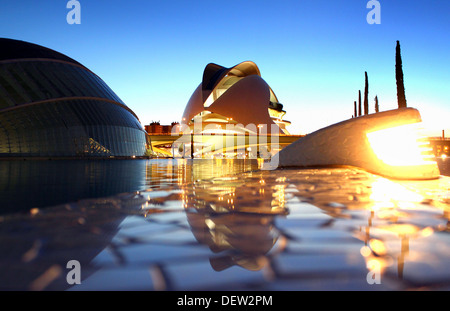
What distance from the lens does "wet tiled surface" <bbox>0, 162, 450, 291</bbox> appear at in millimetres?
1285

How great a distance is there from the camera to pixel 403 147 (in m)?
6.69

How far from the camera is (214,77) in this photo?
1993 inches

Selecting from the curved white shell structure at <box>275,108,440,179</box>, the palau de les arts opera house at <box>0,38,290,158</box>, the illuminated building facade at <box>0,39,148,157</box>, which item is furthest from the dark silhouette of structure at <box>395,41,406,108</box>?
the illuminated building facade at <box>0,39,148,157</box>

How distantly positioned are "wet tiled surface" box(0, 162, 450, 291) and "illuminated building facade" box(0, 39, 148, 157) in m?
17.5

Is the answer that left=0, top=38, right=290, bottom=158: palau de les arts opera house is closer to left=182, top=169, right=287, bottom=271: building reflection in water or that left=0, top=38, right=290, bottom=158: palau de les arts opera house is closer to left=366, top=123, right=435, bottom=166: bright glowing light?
left=182, top=169, right=287, bottom=271: building reflection in water

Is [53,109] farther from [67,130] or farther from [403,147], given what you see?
[403,147]

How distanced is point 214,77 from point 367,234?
50.6 meters

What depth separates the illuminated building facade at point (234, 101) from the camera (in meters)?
47.9

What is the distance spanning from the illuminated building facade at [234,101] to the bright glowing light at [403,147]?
133 feet

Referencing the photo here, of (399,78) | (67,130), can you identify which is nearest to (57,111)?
(67,130)

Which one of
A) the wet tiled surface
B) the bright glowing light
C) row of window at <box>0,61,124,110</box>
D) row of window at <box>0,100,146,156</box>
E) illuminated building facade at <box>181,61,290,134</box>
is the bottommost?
the wet tiled surface

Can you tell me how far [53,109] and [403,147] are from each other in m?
19.0

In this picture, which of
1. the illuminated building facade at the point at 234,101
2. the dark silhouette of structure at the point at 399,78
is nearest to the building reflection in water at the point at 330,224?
the dark silhouette of structure at the point at 399,78
